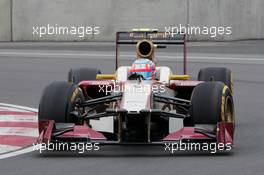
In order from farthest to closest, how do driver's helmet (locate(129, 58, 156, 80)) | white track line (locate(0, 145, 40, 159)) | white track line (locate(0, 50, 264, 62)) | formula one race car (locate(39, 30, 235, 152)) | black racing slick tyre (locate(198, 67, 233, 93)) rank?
1. white track line (locate(0, 50, 264, 62))
2. black racing slick tyre (locate(198, 67, 233, 93))
3. driver's helmet (locate(129, 58, 156, 80))
4. formula one race car (locate(39, 30, 235, 152))
5. white track line (locate(0, 145, 40, 159))

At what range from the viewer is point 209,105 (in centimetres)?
1059

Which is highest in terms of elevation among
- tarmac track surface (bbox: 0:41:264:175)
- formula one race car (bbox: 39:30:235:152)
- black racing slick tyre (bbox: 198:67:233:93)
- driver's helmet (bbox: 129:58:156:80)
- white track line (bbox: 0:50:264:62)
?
white track line (bbox: 0:50:264:62)

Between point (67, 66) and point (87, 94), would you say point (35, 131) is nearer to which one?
point (87, 94)

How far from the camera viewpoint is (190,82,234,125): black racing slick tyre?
34.6 feet

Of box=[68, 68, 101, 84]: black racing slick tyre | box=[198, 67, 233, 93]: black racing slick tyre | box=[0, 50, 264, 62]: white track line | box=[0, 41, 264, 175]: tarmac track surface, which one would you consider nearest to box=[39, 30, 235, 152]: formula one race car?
box=[0, 41, 264, 175]: tarmac track surface

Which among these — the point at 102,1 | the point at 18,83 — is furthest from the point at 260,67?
the point at 102,1

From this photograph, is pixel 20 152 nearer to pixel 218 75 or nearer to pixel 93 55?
pixel 218 75

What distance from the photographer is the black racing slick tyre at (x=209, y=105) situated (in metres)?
10.6

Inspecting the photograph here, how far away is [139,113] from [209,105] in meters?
0.80

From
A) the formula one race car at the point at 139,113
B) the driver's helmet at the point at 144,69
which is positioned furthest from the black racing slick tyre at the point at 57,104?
the driver's helmet at the point at 144,69

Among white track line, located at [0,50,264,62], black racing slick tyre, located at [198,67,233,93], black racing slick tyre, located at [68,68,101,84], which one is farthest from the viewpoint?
white track line, located at [0,50,264,62]

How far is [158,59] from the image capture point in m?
24.0

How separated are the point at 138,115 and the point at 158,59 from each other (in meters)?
13.5

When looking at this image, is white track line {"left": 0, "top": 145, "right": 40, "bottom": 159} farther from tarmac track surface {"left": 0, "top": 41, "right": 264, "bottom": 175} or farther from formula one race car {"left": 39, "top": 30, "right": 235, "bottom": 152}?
formula one race car {"left": 39, "top": 30, "right": 235, "bottom": 152}
